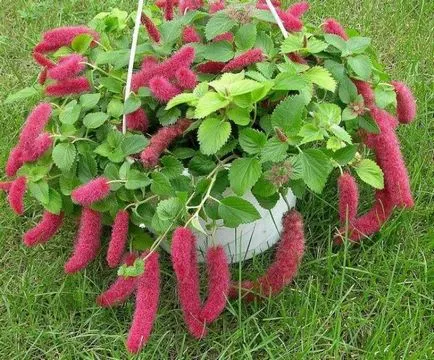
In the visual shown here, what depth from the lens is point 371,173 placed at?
1.46 m

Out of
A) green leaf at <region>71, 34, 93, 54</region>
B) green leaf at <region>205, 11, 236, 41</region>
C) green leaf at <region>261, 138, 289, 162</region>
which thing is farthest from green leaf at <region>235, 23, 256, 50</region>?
green leaf at <region>71, 34, 93, 54</region>

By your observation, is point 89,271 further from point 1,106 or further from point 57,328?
point 1,106

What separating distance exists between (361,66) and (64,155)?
1.97ft

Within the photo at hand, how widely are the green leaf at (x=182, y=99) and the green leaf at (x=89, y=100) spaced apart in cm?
20

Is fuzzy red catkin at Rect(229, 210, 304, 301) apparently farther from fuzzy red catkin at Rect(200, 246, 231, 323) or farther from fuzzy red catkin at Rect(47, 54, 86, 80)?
A: fuzzy red catkin at Rect(47, 54, 86, 80)

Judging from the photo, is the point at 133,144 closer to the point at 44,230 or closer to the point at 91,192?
the point at 91,192

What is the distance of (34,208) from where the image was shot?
189 centimetres

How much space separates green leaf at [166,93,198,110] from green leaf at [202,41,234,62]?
141mm

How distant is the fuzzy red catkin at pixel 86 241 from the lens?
1393 millimetres

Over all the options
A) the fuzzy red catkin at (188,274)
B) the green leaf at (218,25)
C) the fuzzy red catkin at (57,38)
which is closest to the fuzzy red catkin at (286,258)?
the fuzzy red catkin at (188,274)

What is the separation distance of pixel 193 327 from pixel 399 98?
654mm

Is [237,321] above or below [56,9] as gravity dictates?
below

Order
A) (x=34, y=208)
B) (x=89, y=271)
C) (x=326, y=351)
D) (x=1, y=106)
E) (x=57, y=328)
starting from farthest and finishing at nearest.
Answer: (x=1, y=106)
(x=34, y=208)
(x=89, y=271)
(x=57, y=328)
(x=326, y=351)

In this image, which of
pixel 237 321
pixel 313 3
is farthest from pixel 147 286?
pixel 313 3
